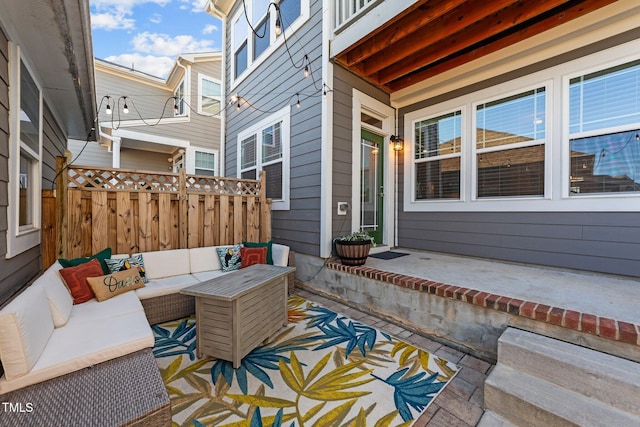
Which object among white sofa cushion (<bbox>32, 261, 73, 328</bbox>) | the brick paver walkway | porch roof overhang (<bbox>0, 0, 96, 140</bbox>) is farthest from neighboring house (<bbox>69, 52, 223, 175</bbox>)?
the brick paver walkway

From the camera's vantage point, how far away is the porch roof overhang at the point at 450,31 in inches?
114

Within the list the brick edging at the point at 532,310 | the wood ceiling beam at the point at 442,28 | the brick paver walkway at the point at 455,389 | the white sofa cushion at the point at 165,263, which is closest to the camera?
the brick paver walkway at the point at 455,389

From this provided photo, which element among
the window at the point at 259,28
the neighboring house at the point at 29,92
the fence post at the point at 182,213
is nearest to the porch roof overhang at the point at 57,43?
the neighboring house at the point at 29,92

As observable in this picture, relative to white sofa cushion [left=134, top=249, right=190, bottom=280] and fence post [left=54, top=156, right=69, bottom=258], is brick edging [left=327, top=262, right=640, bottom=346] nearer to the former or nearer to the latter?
white sofa cushion [left=134, top=249, right=190, bottom=280]

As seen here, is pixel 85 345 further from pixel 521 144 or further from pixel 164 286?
pixel 521 144

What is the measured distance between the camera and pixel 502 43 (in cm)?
358

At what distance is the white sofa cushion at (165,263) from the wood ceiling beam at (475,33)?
13.7ft

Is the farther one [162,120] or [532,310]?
[162,120]

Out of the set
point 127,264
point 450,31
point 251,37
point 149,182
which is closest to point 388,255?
point 450,31

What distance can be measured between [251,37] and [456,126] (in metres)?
4.72

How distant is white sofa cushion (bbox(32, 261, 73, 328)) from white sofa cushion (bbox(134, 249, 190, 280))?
910 millimetres

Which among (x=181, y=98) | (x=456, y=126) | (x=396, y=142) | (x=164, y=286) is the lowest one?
(x=164, y=286)

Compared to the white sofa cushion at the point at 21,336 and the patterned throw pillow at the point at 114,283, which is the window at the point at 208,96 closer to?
the patterned throw pillow at the point at 114,283

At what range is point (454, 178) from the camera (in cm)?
438
